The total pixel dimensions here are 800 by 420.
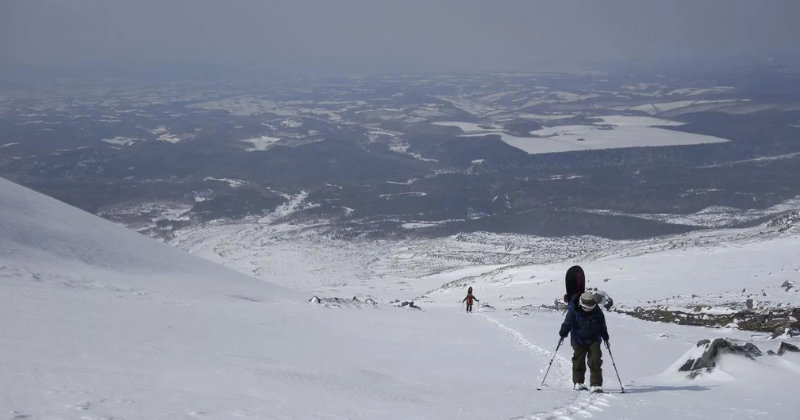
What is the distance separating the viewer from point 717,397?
26.9 ft

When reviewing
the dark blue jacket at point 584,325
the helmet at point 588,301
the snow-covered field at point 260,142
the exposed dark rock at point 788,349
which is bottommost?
the snow-covered field at point 260,142

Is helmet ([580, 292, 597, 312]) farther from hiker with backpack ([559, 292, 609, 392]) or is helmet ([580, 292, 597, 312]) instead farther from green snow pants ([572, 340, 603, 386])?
green snow pants ([572, 340, 603, 386])

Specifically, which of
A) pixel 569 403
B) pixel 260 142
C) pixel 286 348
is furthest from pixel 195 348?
pixel 260 142

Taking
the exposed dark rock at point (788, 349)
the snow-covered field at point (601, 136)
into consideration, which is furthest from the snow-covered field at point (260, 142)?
the exposed dark rock at point (788, 349)

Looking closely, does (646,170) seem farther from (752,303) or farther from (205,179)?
(752,303)

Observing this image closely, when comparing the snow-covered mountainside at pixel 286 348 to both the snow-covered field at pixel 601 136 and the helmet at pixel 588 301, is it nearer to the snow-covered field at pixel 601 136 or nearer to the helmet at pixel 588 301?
the helmet at pixel 588 301

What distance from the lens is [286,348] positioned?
11312 mm

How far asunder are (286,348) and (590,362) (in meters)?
5.09

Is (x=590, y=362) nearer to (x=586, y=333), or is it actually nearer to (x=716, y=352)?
(x=586, y=333)

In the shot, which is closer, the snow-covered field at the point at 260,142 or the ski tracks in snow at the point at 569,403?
the ski tracks in snow at the point at 569,403

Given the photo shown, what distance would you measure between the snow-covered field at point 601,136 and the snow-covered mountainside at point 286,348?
77186mm

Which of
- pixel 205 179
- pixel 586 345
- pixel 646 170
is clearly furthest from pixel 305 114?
pixel 586 345

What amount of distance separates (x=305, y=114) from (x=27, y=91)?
101794 millimetres

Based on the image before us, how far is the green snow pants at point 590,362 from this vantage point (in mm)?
8984
